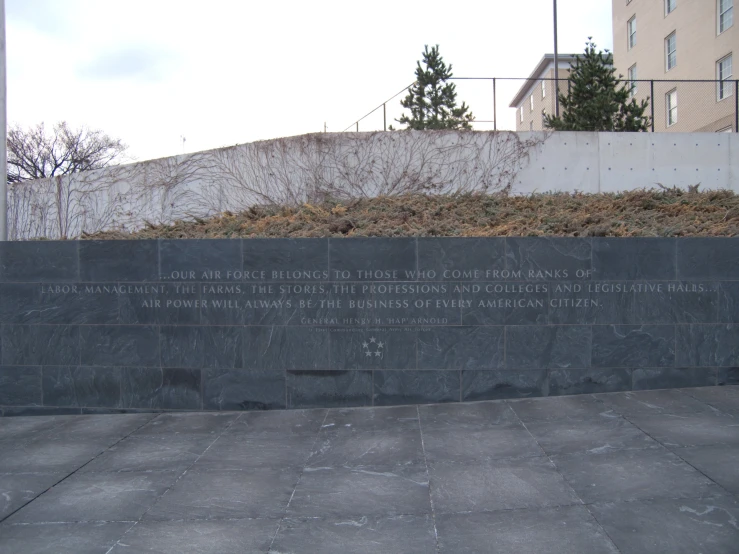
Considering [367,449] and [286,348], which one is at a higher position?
[286,348]

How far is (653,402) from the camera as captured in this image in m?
6.98

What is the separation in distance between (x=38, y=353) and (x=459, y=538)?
641cm

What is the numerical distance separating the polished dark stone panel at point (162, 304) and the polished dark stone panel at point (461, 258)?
2.99 m

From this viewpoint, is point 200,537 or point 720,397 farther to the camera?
point 720,397

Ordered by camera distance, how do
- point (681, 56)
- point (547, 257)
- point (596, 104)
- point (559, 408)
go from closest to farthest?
point (559, 408)
point (547, 257)
point (596, 104)
point (681, 56)

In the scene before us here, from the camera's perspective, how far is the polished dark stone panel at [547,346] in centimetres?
755

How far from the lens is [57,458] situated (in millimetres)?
5957

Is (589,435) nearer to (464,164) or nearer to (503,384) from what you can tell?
(503,384)

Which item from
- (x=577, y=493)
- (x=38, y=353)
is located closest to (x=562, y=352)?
(x=577, y=493)

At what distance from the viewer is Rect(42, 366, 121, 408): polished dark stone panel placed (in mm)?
7777

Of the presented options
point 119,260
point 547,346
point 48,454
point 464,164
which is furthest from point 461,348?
point 464,164

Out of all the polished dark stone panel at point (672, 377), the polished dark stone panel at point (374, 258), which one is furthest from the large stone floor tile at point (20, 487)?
the polished dark stone panel at point (672, 377)

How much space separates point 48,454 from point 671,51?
32.3 meters

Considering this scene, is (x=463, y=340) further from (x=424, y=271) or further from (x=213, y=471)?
(x=213, y=471)
